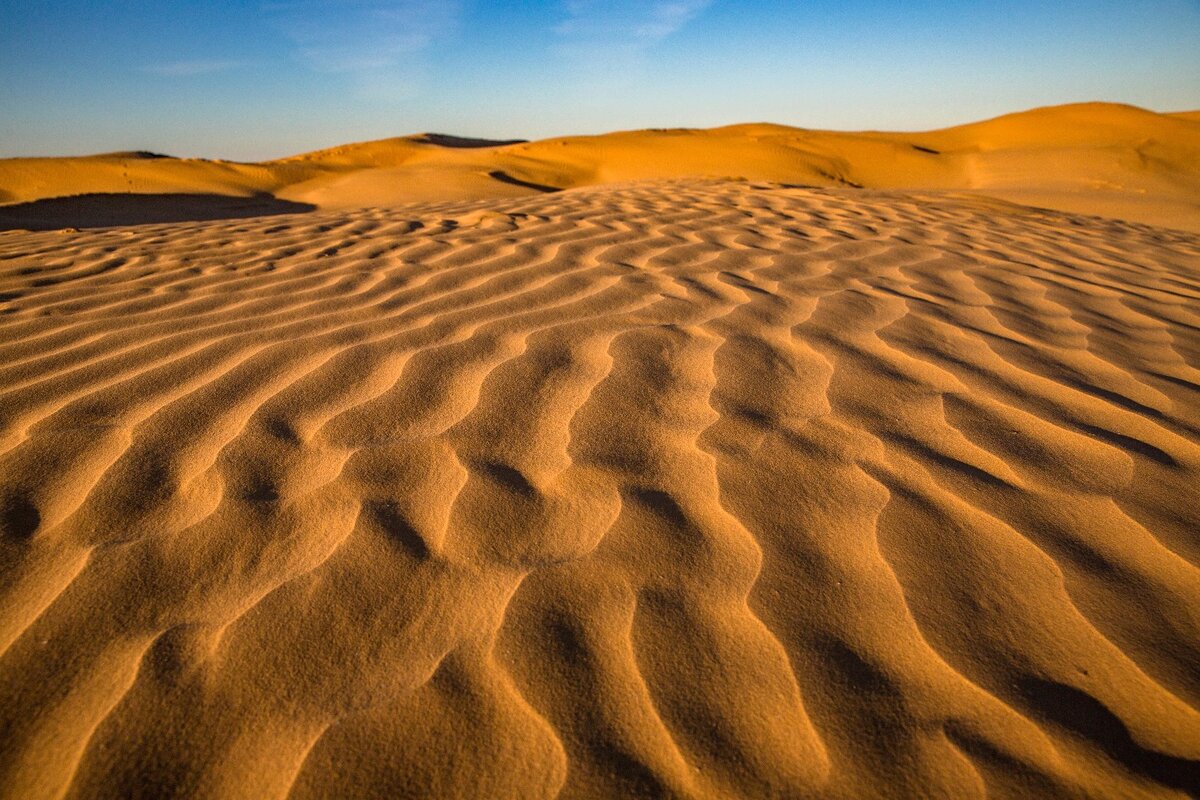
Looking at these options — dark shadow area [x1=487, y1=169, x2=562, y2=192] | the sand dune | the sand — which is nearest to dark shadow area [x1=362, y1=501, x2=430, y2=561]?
the sand

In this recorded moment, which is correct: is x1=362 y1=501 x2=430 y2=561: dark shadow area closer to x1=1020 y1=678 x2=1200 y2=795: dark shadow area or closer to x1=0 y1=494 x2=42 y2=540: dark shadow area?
x1=0 y1=494 x2=42 y2=540: dark shadow area

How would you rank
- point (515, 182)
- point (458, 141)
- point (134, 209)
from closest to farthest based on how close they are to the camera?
point (134, 209), point (515, 182), point (458, 141)

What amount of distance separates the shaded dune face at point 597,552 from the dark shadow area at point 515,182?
430 inches

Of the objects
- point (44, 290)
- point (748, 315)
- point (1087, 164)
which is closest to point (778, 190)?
point (748, 315)

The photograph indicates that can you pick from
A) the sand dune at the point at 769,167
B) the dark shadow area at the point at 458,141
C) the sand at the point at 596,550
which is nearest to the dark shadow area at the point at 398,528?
the sand at the point at 596,550

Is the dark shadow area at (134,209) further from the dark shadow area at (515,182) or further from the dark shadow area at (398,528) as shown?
the dark shadow area at (398,528)

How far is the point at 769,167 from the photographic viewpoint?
1380cm

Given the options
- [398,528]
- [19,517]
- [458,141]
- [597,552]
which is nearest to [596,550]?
[597,552]

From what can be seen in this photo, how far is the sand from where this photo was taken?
87 cm

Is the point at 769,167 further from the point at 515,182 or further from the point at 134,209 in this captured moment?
the point at 134,209

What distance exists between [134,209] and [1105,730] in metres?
11.6

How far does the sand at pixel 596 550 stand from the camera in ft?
2.86

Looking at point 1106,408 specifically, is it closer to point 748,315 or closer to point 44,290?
point 748,315

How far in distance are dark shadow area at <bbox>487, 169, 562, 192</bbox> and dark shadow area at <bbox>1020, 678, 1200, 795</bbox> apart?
12283mm
